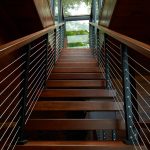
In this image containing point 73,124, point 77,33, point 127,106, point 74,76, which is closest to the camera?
point 127,106

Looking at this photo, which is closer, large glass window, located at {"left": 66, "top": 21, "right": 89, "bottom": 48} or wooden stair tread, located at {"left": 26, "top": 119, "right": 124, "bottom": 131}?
wooden stair tread, located at {"left": 26, "top": 119, "right": 124, "bottom": 131}

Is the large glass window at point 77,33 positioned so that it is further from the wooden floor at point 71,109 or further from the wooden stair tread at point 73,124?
the wooden stair tread at point 73,124

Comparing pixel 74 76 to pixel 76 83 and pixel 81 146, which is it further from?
pixel 81 146

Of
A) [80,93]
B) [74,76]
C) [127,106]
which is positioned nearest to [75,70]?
[74,76]

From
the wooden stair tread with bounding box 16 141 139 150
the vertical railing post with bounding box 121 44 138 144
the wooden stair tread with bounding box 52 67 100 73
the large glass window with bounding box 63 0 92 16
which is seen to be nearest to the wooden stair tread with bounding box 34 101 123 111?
the vertical railing post with bounding box 121 44 138 144

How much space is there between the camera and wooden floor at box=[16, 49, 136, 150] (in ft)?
7.92

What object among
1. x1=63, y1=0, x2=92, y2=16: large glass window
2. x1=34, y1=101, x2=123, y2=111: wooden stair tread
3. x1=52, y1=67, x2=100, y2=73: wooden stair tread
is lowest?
x1=34, y1=101, x2=123, y2=111: wooden stair tread

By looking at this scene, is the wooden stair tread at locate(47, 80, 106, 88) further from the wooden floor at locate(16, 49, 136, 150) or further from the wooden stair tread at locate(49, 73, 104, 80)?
the wooden stair tread at locate(49, 73, 104, 80)

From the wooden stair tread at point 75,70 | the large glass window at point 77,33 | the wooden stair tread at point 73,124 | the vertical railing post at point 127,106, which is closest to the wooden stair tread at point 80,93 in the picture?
the wooden stair tread at point 73,124

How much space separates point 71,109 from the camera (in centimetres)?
311

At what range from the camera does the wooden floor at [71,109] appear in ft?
7.92

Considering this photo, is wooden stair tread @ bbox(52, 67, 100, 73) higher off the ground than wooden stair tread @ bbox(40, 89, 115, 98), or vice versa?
wooden stair tread @ bbox(52, 67, 100, 73)

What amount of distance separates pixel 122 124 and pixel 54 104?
0.87 meters

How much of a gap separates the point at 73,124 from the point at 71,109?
38cm
